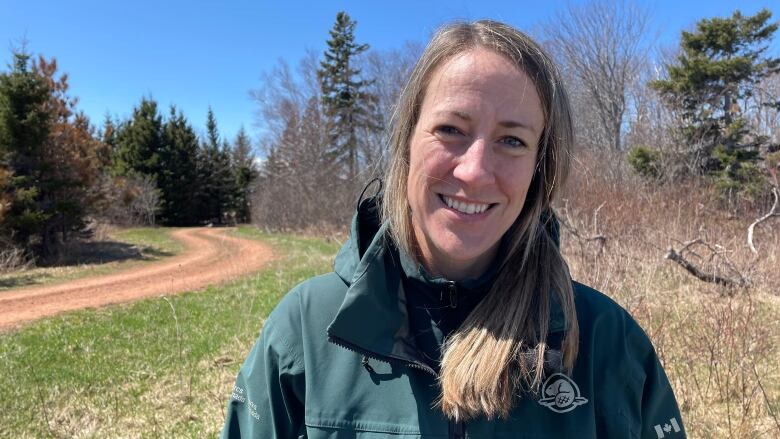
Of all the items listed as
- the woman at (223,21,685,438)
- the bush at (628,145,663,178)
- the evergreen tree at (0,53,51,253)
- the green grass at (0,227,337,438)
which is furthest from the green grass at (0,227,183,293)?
the bush at (628,145,663,178)

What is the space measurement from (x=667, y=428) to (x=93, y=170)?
22179mm

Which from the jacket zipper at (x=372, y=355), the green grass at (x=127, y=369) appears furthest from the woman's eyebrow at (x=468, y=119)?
the green grass at (x=127, y=369)

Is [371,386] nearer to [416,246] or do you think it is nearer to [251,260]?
[416,246]

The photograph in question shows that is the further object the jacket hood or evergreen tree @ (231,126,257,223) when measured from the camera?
evergreen tree @ (231,126,257,223)

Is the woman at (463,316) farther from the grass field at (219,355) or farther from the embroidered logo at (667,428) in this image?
the grass field at (219,355)

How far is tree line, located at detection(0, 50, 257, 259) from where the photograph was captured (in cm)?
1684

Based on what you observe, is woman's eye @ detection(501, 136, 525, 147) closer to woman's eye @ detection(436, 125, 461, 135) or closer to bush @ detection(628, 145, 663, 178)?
woman's eye @ detection(436, 125, 461, 135)

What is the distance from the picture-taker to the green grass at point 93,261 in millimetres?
13156

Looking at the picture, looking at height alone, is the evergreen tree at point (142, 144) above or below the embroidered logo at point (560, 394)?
above

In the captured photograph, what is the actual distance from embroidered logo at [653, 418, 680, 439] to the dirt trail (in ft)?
23.6

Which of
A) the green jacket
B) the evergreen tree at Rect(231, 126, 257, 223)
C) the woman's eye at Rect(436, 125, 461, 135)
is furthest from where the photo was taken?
the evergreen tree at Rect(231, 126, 257, 223)

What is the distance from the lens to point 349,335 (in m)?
1.39

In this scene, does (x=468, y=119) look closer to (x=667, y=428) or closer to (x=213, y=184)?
(x=667, y=428)

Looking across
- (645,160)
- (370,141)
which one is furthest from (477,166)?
(370,141)
